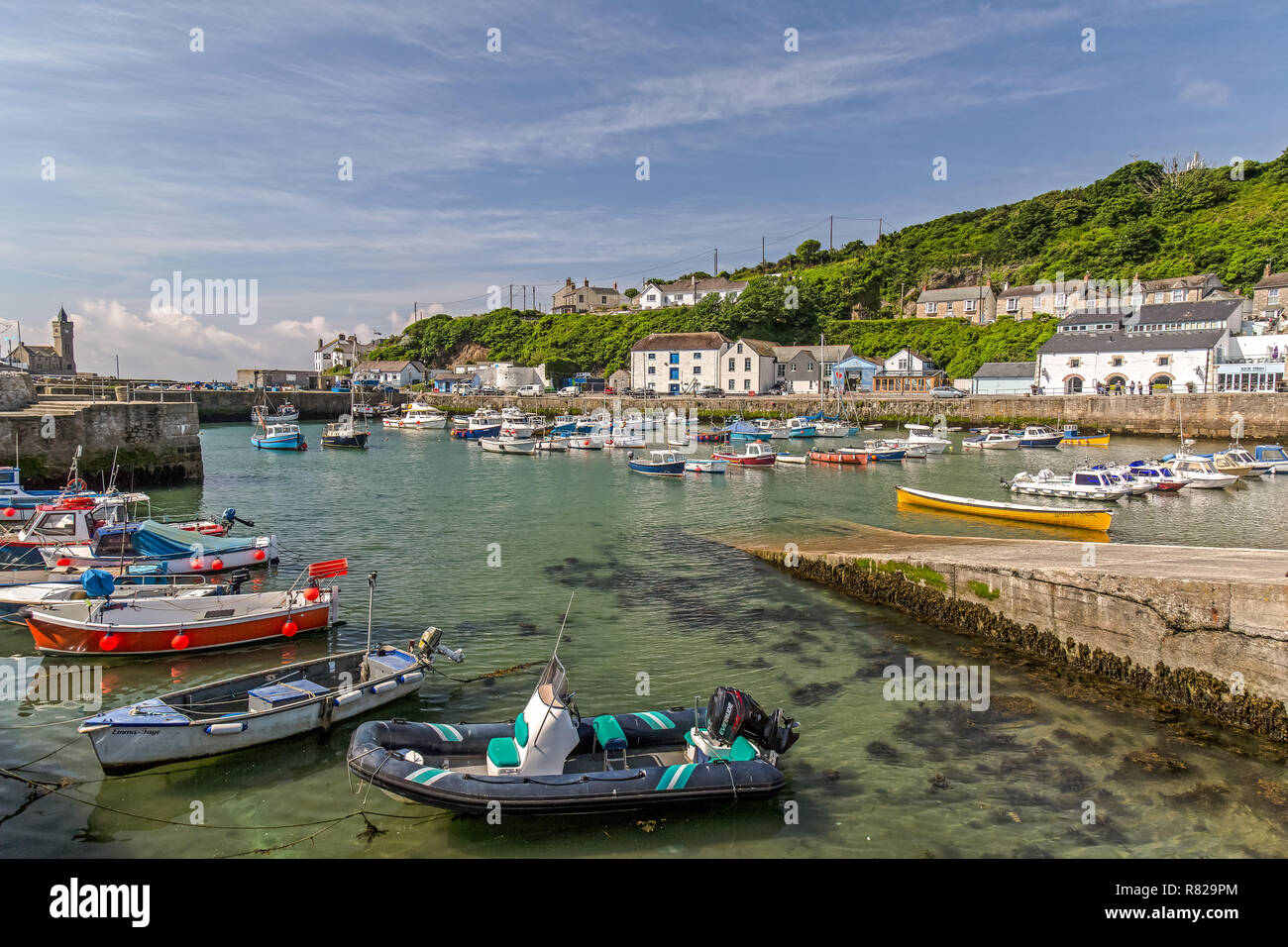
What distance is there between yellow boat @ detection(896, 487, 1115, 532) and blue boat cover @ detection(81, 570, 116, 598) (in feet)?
84.8

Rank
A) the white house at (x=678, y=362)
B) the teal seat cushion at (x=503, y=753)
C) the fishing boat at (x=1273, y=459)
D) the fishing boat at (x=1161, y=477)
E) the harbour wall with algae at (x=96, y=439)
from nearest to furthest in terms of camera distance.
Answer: the teal seat cushion at (x=503, y=753), the harbour wall with algae at (x=96, y=439), the fishing boat at (x=1161, y=477), the fishing boat at (x=1273, y=459), the white house at (x=678, y=362)

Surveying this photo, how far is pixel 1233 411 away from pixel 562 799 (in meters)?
64.0

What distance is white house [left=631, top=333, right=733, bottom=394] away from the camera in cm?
8688

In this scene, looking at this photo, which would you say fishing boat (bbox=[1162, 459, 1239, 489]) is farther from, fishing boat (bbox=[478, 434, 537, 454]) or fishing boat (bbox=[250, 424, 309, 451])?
fishing boat (bbox=[250, 424, 309, 451])

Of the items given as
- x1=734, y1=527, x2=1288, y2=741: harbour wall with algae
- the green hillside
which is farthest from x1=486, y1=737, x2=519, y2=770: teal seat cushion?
the green hillside

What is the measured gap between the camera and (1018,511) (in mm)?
25875

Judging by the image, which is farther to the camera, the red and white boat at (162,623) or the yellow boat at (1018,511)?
the yellow boat at (1018,511)

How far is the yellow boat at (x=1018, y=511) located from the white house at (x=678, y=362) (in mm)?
58571

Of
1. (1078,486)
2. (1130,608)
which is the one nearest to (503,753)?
(1130,608)

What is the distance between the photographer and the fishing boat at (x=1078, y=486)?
99.7 feet

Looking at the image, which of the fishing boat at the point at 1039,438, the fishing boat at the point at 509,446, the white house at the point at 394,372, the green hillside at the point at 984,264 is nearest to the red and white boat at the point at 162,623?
the fishing boat at the point at 509,446

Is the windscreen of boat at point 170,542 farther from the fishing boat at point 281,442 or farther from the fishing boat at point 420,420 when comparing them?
the fishing boat at point 420,420

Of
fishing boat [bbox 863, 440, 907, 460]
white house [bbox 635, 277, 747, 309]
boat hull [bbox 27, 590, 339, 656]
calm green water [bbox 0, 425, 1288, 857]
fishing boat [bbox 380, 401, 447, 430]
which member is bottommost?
calm green water [bbox 0, 425, 1288, 857]

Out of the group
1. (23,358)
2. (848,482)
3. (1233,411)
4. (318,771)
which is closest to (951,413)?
(1233,411)
